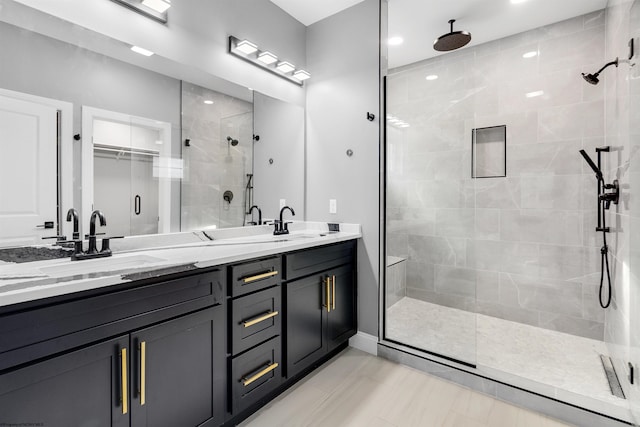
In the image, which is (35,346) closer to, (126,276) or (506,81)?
(126,276)

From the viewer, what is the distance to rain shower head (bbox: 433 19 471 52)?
8.85 ft

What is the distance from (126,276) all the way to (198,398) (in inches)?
27.3

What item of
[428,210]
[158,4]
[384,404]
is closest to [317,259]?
[384,404]

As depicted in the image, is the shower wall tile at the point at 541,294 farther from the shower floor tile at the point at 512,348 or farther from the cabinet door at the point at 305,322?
the cabinet door at the point at 305,322

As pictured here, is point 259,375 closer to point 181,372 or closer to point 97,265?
point 181,372

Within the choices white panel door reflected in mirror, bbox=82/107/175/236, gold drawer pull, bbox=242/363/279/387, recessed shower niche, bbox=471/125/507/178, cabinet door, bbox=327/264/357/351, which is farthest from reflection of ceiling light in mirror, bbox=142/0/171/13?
recessed shower niche, bbox=471/125/507/178

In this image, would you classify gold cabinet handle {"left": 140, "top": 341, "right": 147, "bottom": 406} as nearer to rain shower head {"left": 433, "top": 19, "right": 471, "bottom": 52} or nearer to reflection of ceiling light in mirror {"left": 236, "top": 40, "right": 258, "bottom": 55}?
reflection of ceiling light in mirror {"left": 236, "top": 40, "right": 258, "bottom": 55}

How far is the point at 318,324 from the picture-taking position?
2.17 meters

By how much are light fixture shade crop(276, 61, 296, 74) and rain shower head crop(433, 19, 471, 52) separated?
139 cm

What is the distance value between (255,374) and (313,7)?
2883mm

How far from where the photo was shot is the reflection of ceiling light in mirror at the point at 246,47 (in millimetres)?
2306

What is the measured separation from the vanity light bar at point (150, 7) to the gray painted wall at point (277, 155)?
0.83 m

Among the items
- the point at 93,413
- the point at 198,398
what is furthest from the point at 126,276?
the point at 198,398

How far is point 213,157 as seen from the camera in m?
2.19
